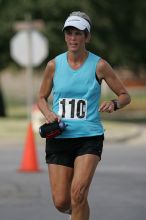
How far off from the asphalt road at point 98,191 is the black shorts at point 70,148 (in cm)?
216

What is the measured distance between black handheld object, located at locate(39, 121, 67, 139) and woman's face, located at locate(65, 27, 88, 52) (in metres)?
0.61

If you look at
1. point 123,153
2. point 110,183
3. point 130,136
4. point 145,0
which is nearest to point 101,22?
point 145,0

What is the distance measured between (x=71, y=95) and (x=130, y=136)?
1590 cm

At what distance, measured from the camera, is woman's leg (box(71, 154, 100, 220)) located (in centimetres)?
699

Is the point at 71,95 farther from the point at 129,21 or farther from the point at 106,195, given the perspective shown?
the point at 129,21

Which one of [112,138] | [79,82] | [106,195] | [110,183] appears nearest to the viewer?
[79,82]

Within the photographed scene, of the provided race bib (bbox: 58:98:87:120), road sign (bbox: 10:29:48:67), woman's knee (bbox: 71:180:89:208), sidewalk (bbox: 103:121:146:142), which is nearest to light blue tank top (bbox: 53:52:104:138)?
race bib (bbox: 58:98:87:120)

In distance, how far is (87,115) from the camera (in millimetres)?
7246

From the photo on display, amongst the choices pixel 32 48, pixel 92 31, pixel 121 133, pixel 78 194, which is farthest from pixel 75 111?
pixel 92 31

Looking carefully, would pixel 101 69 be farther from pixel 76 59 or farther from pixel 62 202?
pixel 62 202

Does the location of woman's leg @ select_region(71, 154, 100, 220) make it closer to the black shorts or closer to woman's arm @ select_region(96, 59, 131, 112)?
the black shorts

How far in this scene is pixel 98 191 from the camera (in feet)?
39.0

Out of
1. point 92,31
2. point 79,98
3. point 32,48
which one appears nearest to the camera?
point 79,98

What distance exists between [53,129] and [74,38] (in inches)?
29.1
